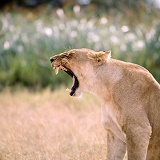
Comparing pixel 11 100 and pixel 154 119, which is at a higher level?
pixel 154 119

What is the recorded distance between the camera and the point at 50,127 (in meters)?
7.52

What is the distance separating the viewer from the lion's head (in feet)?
15.9

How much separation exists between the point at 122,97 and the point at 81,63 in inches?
19.8

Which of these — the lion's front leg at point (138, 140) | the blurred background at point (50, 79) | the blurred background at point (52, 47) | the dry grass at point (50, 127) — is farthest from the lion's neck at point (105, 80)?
the blurred background at point (52, 47)

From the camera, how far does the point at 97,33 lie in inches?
480

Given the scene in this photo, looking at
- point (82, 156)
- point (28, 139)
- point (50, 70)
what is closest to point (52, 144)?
point (28, 139)

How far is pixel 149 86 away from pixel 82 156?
1152 millimetres

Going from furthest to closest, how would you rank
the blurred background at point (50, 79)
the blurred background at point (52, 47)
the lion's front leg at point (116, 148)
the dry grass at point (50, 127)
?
the blurred background at point (52, 47)
the blurred background at point (50, 79)
the dry grass at point (50, 127)
the lion's front leg at point (116, 148)

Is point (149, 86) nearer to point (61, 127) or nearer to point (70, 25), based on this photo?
point (61, 127)

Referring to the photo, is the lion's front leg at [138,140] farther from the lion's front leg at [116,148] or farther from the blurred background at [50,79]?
the blurred background at [50,79]

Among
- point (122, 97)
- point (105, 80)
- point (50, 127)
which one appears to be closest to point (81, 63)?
point (105, 80)

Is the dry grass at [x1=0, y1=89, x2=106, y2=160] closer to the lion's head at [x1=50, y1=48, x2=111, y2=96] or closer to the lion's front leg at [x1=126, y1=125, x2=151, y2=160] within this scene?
the lion's head at [x1=50, y1=48, x2=111, y2=96]

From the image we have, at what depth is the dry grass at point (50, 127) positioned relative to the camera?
565 cm

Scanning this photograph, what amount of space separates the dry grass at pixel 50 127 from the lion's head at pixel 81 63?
834 mm
